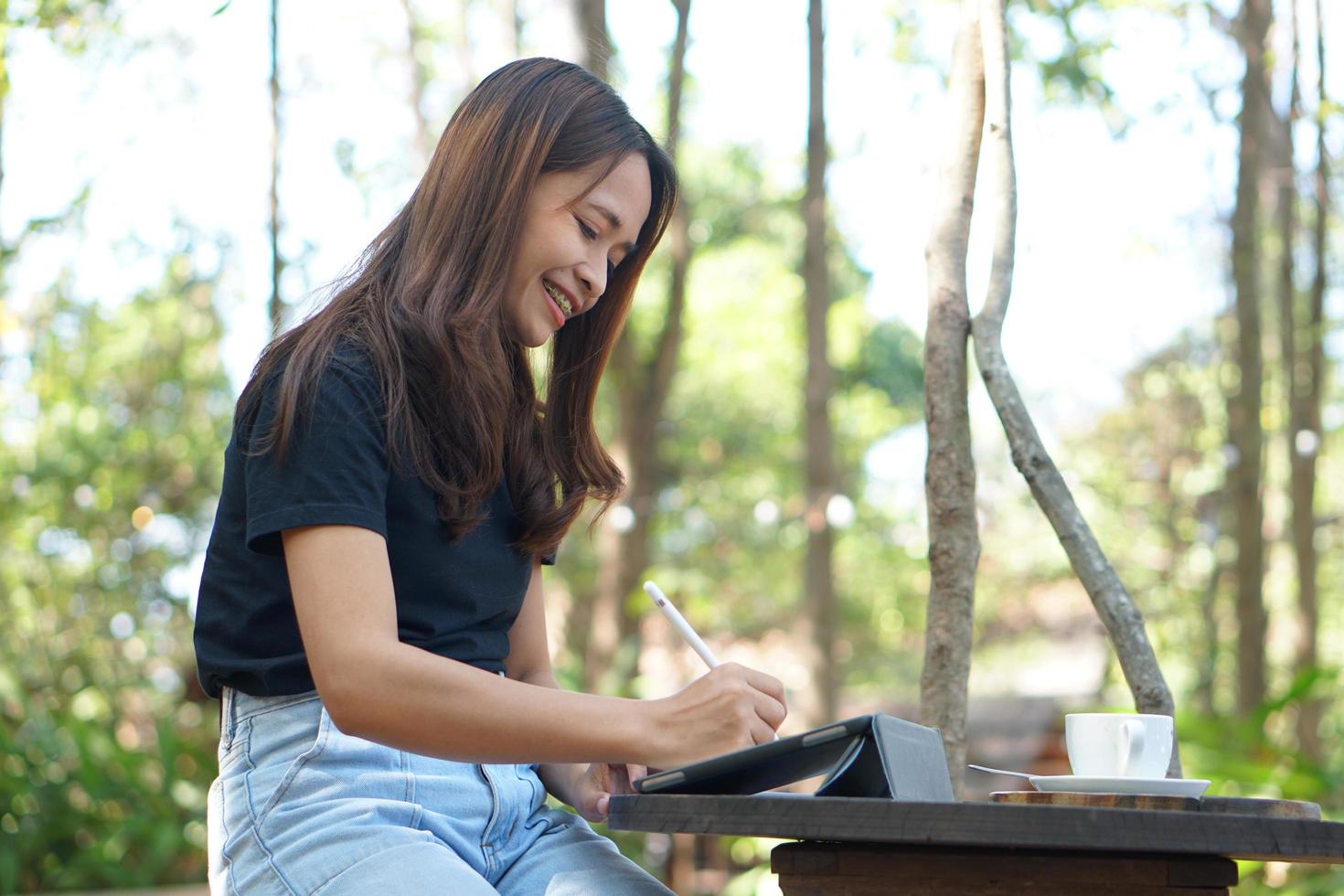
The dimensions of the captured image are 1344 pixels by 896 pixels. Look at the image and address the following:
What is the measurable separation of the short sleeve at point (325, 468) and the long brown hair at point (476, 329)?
1cm

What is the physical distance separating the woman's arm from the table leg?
4.8 inches

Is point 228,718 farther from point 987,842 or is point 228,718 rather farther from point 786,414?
point 786,414

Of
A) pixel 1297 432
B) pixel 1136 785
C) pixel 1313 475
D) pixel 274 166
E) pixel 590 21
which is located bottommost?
pixel 1313 475

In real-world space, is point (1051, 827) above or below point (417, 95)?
below

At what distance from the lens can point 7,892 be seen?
14.2 ft

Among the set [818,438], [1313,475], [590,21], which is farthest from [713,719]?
[1313,475]

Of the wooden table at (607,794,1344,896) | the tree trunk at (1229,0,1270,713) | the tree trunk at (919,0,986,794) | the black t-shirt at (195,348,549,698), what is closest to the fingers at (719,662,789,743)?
the wooden table at (607,794,1344,896)

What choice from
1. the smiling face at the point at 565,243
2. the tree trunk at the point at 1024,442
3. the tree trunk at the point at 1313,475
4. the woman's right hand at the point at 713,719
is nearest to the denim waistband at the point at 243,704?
the woman's right hand at the point at 713,719

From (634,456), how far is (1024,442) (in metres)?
4.92

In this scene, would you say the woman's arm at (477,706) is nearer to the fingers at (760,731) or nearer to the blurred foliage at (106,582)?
the fingers at (760,731)

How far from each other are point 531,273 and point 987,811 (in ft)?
2.74

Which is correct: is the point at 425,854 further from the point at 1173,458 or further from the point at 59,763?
the point at 1173,458

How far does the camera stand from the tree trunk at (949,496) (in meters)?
2.05

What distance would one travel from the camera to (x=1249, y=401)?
20.8ft
